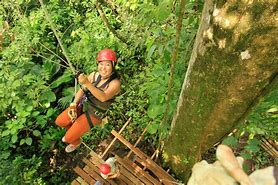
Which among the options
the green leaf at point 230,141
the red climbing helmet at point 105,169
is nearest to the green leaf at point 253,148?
the green leaf at point 230,141

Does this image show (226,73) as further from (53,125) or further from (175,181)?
(53,125)

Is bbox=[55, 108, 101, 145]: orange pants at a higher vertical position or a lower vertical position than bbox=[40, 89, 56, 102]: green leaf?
lower

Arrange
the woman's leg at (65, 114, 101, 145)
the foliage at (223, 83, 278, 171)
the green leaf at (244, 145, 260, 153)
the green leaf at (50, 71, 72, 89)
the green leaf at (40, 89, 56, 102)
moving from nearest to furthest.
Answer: the foliage at (223, 83, 278, 171) → the green leaf at (244, 145, 260, 153) → the woman's leg at (65, 114, 101, 145) → the green leaf at (40, 89, 56, 102) → the green leaf at (50, 71, 72, 89)

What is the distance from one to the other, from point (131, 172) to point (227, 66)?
2.15 m

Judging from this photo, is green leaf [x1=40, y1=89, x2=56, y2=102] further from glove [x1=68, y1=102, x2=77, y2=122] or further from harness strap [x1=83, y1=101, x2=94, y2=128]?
harness strap [x1=83, y1=101, x2=94, y2=128]

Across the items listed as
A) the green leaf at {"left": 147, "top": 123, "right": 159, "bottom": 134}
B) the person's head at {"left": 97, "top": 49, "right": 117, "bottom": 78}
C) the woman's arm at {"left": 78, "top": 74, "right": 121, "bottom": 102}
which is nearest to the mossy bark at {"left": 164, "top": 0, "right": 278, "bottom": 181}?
the green leaf at {"left": 147, "top": 123, "right": 159, "bottom": 134}

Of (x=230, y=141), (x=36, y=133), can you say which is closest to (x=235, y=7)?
(x=230, y=141)

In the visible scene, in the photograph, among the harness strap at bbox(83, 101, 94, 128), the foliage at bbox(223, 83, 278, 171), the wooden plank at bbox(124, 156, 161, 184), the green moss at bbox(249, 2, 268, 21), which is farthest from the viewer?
the harness strap at bbox(83, 101, 94, 128)

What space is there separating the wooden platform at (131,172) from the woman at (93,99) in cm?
38

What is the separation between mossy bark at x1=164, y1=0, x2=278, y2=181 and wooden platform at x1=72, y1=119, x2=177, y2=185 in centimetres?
92

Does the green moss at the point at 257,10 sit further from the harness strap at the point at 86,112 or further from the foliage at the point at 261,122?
the harness strap at the point at 86,112

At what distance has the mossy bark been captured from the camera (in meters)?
1.72

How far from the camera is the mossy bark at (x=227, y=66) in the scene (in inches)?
67.7

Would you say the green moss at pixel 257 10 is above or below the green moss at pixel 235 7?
below
